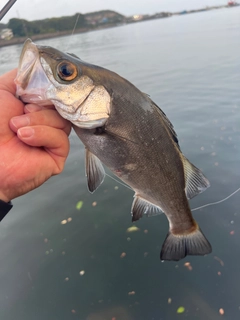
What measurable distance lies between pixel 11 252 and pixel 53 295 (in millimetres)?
970

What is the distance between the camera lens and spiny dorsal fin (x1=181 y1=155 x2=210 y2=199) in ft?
6.76

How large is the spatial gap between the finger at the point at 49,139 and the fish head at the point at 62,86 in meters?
0.13


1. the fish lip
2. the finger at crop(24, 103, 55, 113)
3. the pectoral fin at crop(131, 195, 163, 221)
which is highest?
the fish lip

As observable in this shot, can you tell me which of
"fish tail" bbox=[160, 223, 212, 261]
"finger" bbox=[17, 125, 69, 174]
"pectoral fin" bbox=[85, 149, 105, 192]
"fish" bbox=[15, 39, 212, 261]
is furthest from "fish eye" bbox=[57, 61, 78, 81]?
"fish tail" bbox=[160, 223, 212, 261]

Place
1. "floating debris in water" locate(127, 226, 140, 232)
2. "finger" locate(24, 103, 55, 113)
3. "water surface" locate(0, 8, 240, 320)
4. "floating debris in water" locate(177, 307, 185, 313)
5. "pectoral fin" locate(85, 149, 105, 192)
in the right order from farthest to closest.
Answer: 1. "floating debris in water" locate(127, 226, 140, 232)
2. "water surface" locate(0, 8, 240, 320)
3. "floating debris in water" locate(177, 307, 185, 313)
4. "pectoral fin" locate(85, 149, 105, 192)
5. "finger" locate(24, 103, 55, 113)

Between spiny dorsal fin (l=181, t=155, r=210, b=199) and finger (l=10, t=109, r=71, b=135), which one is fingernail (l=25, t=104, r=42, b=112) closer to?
finger (l=10, t=109, r=71, b=135)

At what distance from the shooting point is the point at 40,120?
1.59 m

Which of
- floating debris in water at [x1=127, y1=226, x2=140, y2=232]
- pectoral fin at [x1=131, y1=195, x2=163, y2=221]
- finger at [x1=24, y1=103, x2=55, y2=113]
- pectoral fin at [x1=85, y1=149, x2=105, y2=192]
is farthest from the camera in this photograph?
floating debris in water at [x1=127, y1=226, x2=140, y2=232]

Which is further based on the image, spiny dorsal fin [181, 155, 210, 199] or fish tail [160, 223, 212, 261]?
fish tail [160, 223, 212, 261]

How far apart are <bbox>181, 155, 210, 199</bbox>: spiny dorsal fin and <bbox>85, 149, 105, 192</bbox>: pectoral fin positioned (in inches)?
24.6

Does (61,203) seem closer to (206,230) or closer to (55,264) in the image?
(55,264)

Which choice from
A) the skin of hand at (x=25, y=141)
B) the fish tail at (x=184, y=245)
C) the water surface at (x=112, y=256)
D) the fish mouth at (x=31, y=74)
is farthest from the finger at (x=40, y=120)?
the water surface at (x=112, y=256)

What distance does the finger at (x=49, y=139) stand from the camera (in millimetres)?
1555

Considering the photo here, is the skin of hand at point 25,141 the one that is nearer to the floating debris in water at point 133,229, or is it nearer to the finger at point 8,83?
the finger at point 8,83
